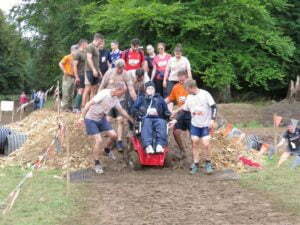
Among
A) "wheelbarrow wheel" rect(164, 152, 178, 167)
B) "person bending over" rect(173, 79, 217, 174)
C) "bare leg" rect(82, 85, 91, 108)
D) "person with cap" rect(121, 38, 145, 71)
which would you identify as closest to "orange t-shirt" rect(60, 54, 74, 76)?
"bare leg" rect(82, 85, 91, 108)

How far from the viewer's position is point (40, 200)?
954 centimetres

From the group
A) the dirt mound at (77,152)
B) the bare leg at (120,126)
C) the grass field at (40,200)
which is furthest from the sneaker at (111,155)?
the grass field at (40,200)

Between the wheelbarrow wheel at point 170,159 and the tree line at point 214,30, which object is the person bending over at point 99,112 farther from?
the tree line at point 214,30

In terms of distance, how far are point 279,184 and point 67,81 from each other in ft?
26.4

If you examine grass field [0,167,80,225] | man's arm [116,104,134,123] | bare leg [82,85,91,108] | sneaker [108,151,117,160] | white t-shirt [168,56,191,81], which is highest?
white t-shirt [168,56,191,81]

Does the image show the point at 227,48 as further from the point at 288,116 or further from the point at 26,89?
the point at 26,89

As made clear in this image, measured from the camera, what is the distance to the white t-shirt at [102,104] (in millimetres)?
11852

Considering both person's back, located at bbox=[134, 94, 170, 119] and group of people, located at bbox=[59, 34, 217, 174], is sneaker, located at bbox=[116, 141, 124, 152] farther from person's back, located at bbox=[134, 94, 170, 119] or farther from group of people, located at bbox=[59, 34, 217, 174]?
person's back, located at bbox=[134, 94, 170, 119]

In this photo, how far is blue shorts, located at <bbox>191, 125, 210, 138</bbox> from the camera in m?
12.0

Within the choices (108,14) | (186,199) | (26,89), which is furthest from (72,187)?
(26,89)

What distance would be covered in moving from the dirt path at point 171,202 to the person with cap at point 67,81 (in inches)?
206

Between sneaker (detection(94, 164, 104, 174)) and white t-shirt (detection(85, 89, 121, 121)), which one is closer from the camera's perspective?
white t-shirt (detection(85, 89, 121, 121))

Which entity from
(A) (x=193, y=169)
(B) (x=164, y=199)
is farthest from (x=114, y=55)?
(B) (x=164, y=199)

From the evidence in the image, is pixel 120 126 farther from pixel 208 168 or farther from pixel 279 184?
pixel 279 184
